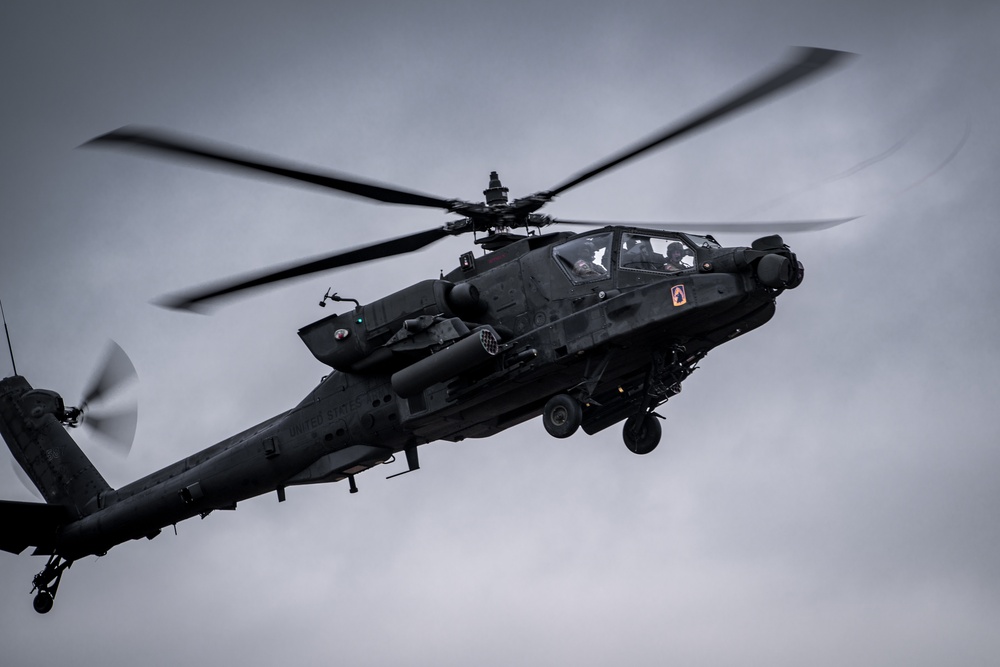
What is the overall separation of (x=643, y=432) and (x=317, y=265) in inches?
220

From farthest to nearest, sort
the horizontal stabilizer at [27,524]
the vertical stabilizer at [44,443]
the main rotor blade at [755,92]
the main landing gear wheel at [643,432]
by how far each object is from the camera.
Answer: the vertical stabilizer at [44,443] < the horizontal stabilizer at [27,524] < the main landing gear wheel at [643,432] < the main rotor blade at [755,92]

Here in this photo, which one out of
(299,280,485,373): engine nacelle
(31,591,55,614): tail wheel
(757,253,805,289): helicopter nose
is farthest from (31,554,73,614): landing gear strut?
(757,253,805,289): helicopter nose

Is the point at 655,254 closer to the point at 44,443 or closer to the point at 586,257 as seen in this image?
the point at 586,257

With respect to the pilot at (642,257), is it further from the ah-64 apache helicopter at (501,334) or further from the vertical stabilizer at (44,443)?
the vertical stabilizer at (44,443)

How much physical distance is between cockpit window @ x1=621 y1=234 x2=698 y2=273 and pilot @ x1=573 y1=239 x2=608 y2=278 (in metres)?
0.37

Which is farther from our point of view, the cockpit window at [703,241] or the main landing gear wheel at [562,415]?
the cockpit window at [703,241]

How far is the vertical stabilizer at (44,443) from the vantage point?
23859 millimetres

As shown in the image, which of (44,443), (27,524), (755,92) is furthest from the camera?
(44,443)

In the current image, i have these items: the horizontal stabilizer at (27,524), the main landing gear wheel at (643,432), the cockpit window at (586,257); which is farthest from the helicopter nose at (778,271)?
the horizontal stabilizer at (27,524)

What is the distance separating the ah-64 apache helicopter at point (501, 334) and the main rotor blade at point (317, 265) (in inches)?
0.8

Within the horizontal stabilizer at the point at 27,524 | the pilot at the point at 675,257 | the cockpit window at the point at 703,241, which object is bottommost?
the horizontal stabilizer at the point at 27,524

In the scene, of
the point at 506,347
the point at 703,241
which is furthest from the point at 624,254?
the point at 506,347

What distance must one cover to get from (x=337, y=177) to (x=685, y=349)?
5645mm

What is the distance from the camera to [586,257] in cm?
1873
